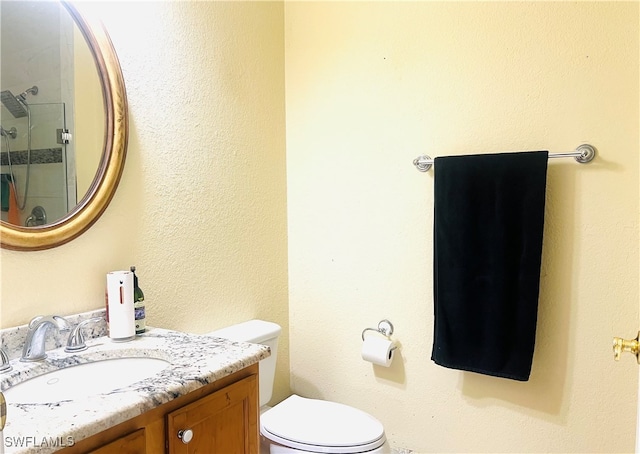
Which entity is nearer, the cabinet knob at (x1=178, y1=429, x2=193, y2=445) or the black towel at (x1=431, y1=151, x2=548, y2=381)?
the cabinet knob at (x1=178, y1=429, x2=193, y2=445)

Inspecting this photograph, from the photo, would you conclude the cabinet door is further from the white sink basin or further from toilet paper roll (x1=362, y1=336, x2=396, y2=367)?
toilet paper roll (x1=362, y1=336, x2=396, y2=367)

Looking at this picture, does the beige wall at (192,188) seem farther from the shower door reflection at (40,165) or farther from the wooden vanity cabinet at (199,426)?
the wooden vanity cabinet at (199,426)

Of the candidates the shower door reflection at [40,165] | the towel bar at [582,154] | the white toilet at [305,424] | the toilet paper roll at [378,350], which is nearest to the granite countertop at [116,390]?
the shower door reflection at [40,165]

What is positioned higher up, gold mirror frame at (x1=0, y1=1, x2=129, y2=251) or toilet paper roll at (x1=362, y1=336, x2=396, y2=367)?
gold mirror frame at (x1=0, y1=1, x2=129, y2=251)

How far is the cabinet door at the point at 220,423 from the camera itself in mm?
983

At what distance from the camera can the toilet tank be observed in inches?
67.6

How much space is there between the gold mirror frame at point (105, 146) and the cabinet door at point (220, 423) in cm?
62

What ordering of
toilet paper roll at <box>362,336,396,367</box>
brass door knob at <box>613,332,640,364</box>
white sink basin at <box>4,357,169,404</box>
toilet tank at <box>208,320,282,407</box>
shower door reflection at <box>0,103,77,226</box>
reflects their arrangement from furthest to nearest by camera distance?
toilet paper roll at <box>362,336,396,367</box>, toilet tank at <box>208,320,282,407</box>, shower door reflection at <box>0,103,77,226</box>, white sink basin at <box>4,357,169,404</box>, brass door knob at <box>613,332,640,364</box>

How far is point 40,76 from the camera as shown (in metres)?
1.22

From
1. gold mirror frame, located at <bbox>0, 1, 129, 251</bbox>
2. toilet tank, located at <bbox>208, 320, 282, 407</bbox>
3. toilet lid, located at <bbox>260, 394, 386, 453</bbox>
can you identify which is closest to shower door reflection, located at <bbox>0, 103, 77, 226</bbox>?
gold mirror frame, located at <bbox>0, 1, 129, 251</bbox>

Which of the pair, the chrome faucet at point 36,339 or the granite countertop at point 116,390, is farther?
the chrome faucet at point 36,339

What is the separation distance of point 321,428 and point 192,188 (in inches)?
39.0

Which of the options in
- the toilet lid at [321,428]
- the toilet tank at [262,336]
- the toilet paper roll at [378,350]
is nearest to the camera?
the toilet lid at [321,428]

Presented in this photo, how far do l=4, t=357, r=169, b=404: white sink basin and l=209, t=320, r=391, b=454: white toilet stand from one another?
0.49 metres
